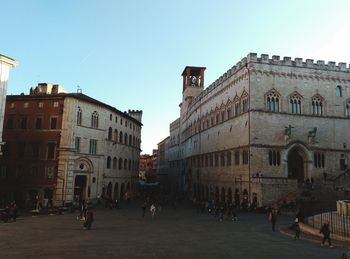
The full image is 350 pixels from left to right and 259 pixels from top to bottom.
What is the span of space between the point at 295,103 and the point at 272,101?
10.4 feet

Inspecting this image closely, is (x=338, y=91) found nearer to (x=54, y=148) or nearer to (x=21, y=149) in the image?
(x=54, y=148)

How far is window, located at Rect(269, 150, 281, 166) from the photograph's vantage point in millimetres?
41719

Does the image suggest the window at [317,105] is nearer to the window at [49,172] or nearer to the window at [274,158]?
the window at [274,158]

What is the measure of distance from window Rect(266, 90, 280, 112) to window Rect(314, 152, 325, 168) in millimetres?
7829

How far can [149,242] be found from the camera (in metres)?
18.8

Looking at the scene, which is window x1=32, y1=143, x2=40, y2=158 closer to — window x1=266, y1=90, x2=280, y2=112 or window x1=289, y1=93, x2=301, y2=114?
window x1=266, y1=90, x2=280, y2=112

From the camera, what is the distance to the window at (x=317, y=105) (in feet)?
144

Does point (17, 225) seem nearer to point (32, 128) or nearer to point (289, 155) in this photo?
point (32, 128)

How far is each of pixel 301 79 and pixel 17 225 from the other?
36999 millimetres

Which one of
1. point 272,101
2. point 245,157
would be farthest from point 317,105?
point 245,157

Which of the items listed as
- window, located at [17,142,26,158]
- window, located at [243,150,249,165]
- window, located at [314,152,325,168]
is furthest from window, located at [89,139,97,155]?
window, located at [314,152,325,168]

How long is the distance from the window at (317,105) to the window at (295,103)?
2.02 meters

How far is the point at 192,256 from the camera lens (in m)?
15.3

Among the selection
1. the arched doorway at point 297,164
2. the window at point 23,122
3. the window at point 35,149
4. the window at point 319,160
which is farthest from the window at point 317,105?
the window at point 23,122
